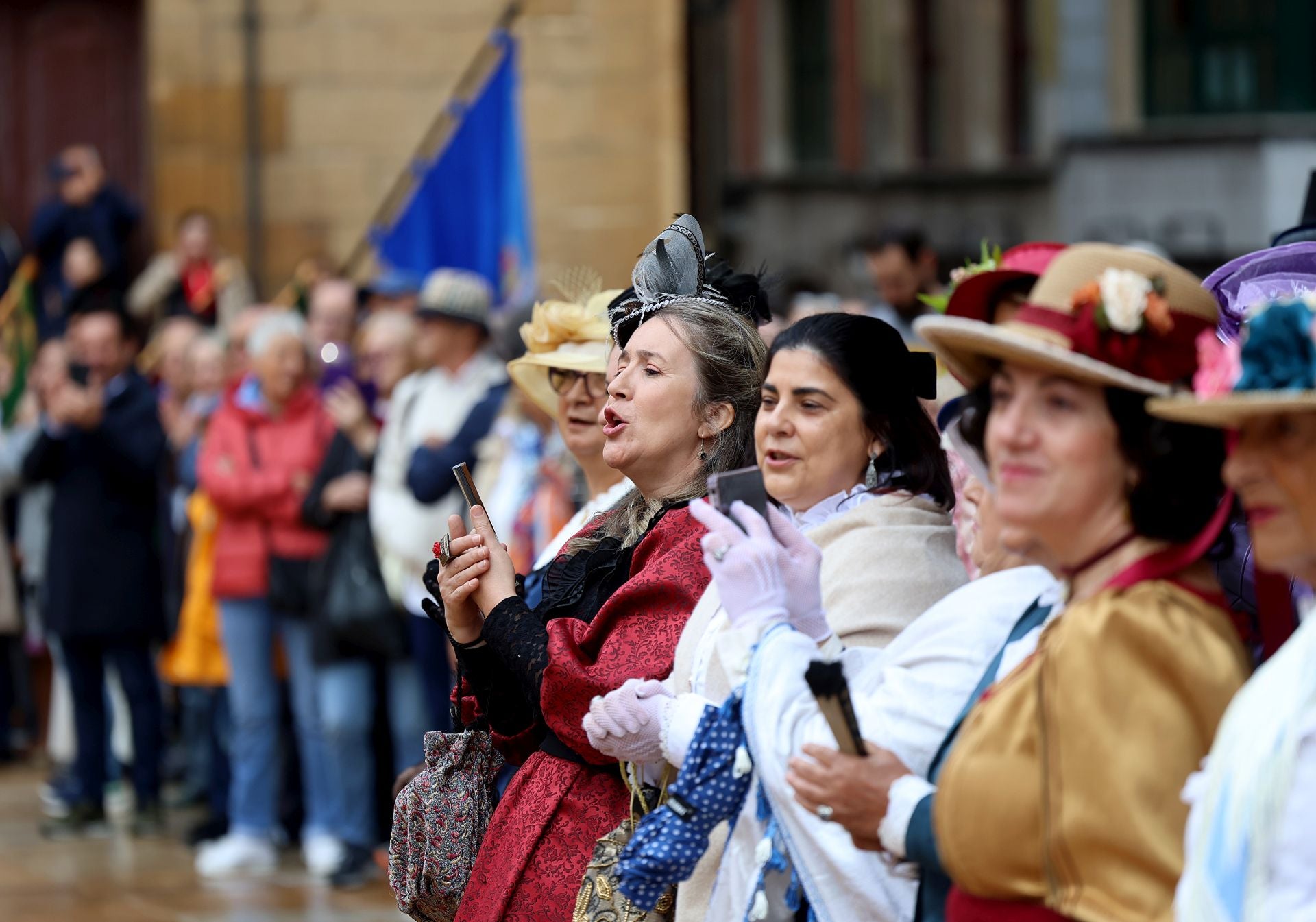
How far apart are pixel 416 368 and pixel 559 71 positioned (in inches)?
186

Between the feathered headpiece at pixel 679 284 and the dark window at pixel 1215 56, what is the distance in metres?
16.6

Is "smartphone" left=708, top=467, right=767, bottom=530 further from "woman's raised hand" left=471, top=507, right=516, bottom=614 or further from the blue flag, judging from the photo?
the blue flag

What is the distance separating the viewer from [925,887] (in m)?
2.62

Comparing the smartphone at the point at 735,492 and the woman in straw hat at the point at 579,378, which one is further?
the woman in straw hat at the point at 579,378

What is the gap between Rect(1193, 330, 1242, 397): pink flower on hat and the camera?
219cm

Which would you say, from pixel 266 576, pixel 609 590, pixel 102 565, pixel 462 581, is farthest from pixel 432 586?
pixel 102 565

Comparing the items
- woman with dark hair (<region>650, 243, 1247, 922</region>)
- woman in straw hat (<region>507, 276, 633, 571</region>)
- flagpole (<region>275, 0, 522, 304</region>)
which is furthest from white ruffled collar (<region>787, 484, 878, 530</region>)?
flagpole (<region>275, 0, 522, 304</region>)

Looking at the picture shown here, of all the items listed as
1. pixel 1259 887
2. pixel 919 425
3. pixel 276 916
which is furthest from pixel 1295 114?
pixel 1259 887

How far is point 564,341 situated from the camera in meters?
4.46

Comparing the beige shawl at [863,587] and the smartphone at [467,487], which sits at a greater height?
the smartphone at [467,487]

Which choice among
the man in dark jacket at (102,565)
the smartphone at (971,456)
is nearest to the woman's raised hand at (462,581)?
the smartphone at (971,456)

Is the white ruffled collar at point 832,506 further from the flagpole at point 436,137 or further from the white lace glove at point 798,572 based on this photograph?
the flagpole at point 436,137

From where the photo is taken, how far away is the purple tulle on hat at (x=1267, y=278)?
11.1ft

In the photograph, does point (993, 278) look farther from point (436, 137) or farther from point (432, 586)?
point (436, 137)
